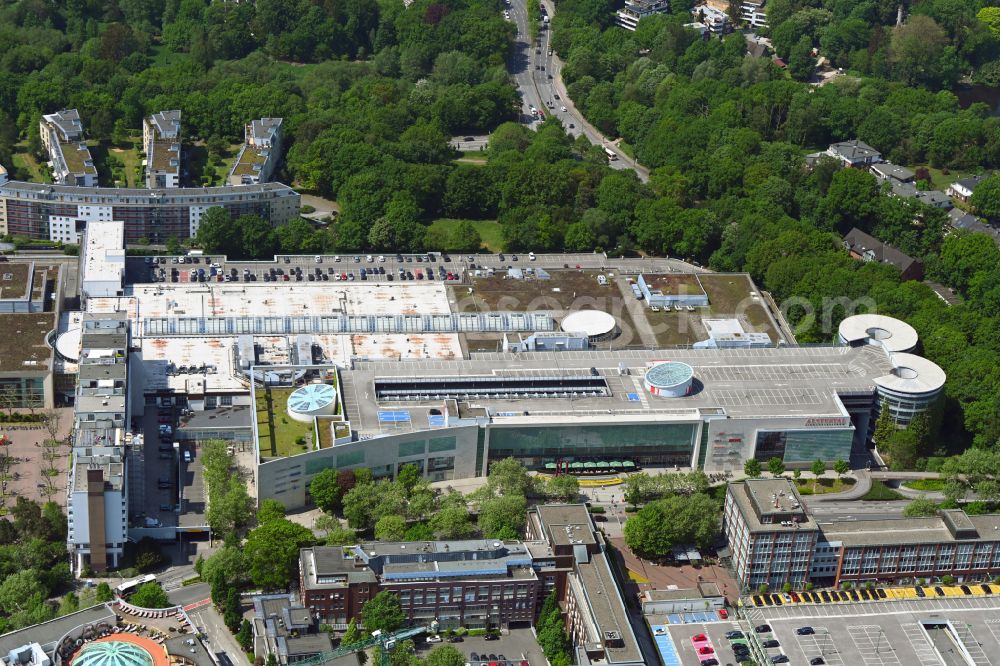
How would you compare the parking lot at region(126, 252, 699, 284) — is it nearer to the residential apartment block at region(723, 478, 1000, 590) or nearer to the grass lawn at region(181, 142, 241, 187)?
the grass lawn at region(181, 142, 241, 187)

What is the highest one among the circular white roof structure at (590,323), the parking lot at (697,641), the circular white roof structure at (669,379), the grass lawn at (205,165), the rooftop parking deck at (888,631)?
the circular white roof structure at (669,379)

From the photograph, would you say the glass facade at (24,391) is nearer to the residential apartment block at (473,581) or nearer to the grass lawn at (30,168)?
the residential apartment block at (473,581)

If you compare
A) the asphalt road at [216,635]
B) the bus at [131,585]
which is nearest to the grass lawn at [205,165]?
the bus at [131,585]

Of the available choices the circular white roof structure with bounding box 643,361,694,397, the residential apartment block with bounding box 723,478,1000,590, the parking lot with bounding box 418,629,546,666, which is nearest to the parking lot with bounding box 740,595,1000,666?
the residential apartment block with bounding box 723,478,1000,590

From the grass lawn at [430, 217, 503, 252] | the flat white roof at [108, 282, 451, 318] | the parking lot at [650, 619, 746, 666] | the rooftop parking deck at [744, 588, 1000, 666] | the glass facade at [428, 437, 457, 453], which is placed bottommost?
the parking lot at [650, 619, 746, 666]

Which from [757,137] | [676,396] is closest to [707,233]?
[757,137]
